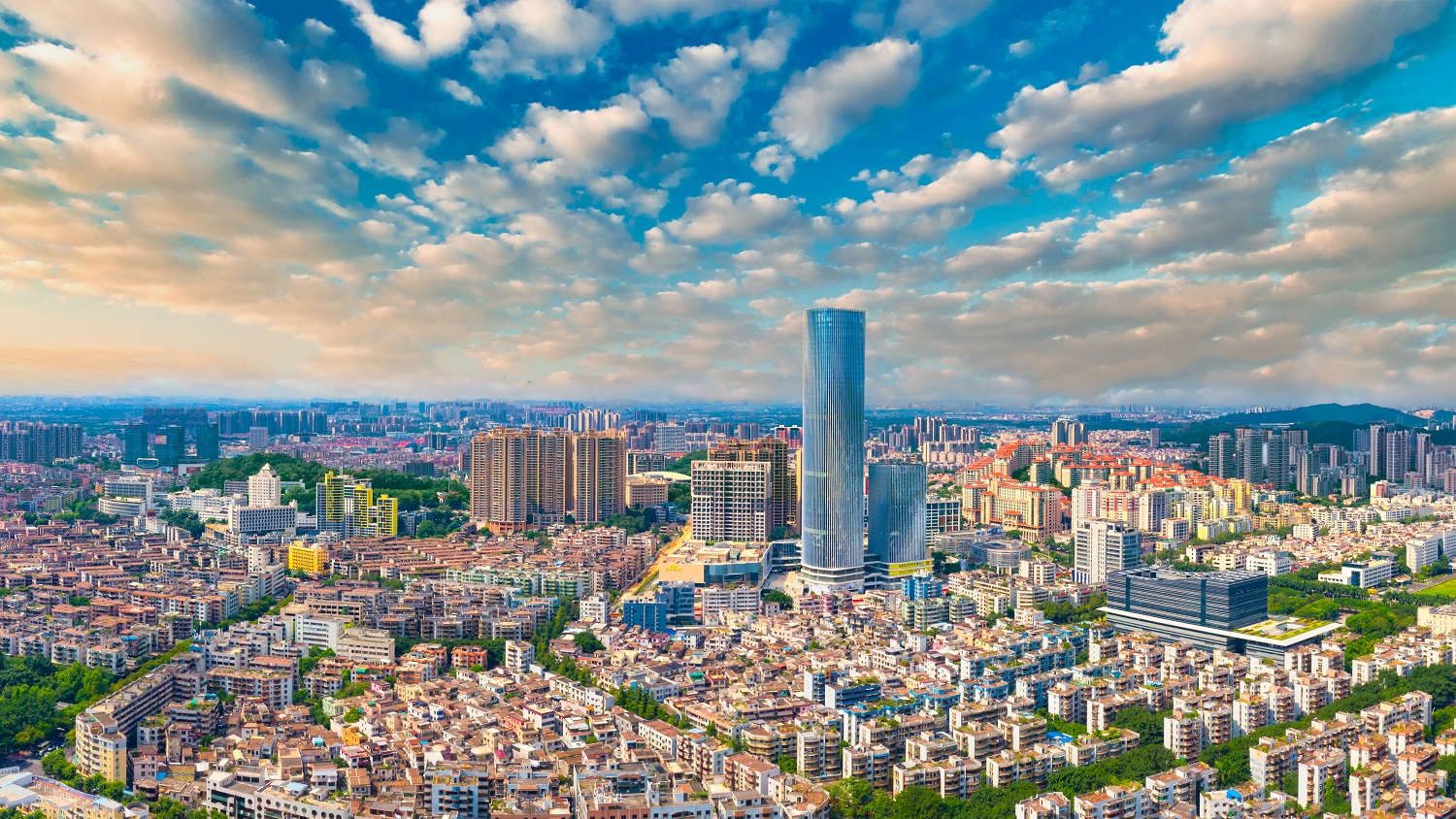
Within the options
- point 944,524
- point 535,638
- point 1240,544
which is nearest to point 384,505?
point 535,638

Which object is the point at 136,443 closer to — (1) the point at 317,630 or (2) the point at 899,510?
(1) the point at 317,630

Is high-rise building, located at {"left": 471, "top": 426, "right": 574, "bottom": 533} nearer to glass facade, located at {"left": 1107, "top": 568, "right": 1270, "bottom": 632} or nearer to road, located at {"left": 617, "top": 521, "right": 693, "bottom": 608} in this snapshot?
road, located at {"left": 617, "top": 521, "right": 693, "bottom": 608}

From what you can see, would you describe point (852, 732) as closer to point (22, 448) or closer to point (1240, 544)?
point (1240, 544)

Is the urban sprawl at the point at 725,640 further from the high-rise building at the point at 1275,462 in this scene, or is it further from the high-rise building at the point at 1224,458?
the high-rise building at the point at 1224,458

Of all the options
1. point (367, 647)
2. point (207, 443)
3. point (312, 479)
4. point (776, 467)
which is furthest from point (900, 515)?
point (207, 443)

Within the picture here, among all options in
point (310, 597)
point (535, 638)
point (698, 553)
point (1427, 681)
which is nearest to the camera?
point (1427, 681)

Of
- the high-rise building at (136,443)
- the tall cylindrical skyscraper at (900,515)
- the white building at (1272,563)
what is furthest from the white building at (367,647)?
the high-rise building at (136,443)
